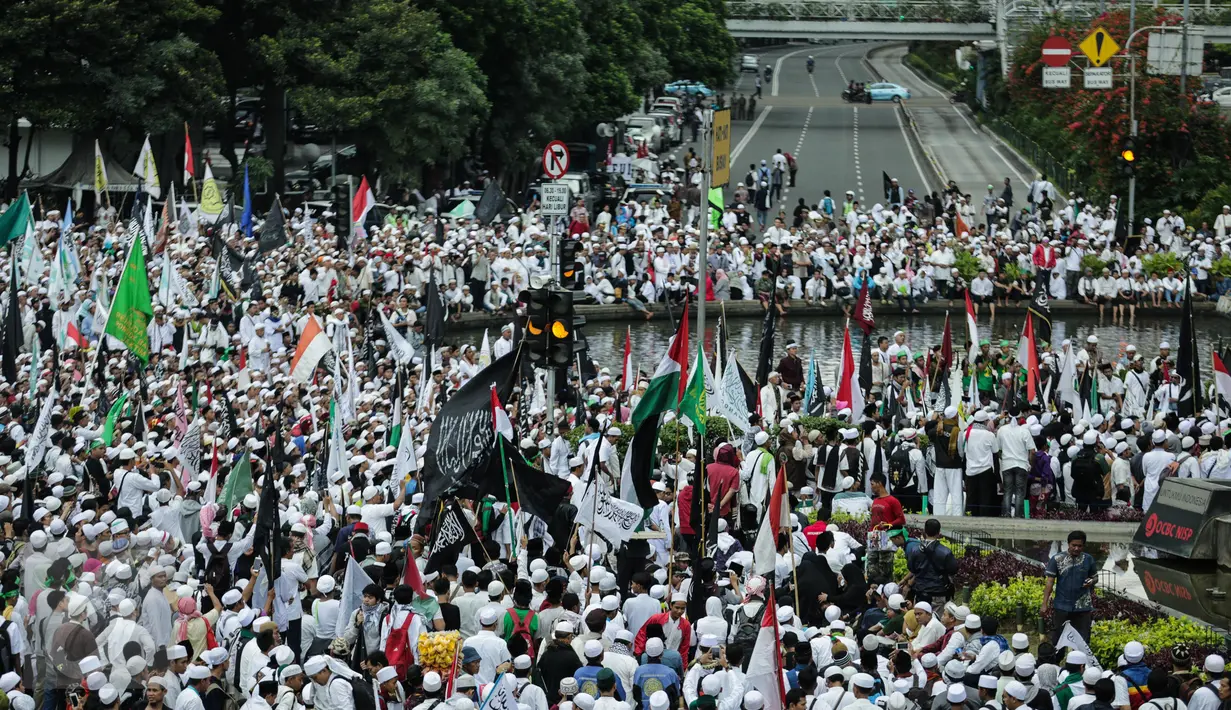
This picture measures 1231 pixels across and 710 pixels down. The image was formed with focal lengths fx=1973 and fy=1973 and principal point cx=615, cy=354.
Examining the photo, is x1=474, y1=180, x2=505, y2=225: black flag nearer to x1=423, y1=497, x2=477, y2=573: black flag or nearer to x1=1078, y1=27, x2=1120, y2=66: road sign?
x1=1078, y1=27, x2=1120, y2=66: road sign

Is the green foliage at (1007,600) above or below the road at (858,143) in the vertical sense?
below

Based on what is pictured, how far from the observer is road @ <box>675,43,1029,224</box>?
59.1 metres

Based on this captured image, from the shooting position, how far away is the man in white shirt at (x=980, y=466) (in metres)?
21.7

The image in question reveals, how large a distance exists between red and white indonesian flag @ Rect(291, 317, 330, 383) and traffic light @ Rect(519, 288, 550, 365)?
4.54 m

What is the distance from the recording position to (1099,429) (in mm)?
23344

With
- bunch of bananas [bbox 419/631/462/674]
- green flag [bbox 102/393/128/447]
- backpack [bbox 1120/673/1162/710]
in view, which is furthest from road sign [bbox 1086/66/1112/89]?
bunch of bananas [bbox 419/631/462/674]

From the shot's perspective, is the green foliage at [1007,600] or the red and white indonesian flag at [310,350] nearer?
the green foliage at [1007,600]

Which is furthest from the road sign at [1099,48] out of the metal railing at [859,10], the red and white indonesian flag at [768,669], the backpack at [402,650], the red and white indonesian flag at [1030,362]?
the red and white indonesian flag at [768,669]

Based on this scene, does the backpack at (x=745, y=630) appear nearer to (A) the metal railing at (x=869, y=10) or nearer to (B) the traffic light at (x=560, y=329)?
(B) the traffic light at (x=560, y=329)

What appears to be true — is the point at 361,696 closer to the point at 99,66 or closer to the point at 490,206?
the point at 490,206

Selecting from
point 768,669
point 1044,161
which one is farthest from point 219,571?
point 1044,161

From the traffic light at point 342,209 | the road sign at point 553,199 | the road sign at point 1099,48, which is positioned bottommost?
the traffic light at point 342,209

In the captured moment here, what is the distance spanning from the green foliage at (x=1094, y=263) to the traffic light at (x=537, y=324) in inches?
828

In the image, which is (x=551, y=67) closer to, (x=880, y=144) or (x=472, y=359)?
(x=880, y=144)
